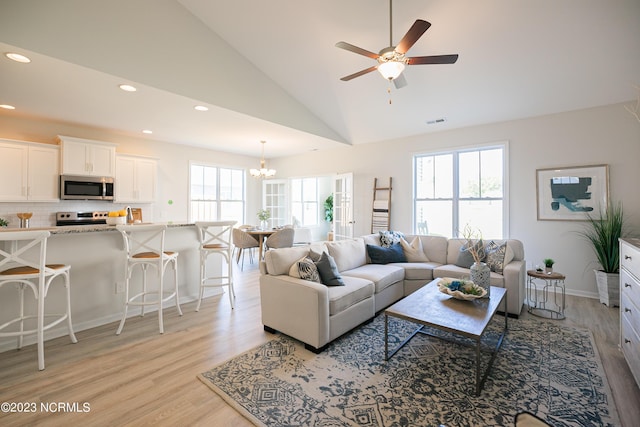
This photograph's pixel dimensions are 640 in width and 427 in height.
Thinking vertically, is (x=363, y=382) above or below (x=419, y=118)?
below

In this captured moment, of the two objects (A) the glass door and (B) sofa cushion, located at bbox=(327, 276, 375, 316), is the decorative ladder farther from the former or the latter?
(B) sofa cushion, located at bbox=(327, 276, 375, 316)

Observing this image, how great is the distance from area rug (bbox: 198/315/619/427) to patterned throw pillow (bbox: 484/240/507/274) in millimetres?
903

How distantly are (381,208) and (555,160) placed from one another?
2.92 metres

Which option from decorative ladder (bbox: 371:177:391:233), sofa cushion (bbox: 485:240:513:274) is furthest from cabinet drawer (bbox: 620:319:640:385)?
decorative ladder (bbox: 371:177:391:233)

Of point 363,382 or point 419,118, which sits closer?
point 363,382

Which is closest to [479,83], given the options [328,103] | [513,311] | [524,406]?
[328,103]

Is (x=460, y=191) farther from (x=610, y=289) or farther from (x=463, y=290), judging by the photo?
(x=463, y=290)

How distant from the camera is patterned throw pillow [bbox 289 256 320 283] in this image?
282 cm

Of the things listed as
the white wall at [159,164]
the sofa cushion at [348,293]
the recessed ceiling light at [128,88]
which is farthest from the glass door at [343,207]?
the recessed ceiling light at [128,88]

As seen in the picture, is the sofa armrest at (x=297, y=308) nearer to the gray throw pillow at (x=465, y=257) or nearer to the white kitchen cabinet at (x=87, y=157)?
the gray throw pillow at (x=465, y=257)

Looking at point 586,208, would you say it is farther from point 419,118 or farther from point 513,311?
point 419,118

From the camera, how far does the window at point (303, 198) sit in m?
7.87

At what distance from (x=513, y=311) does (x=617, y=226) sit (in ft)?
6.57

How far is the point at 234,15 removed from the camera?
3.55 metres
